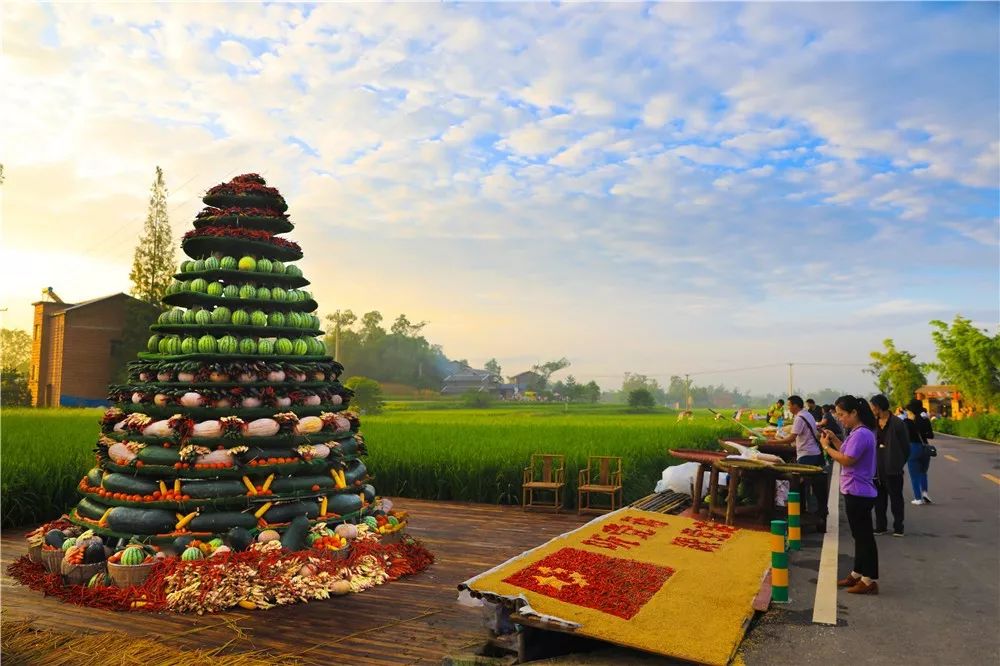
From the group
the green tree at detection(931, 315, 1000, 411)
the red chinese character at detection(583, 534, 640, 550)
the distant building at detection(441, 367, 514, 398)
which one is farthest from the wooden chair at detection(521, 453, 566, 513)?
the distant building at detection(441, 367, 514, 398)

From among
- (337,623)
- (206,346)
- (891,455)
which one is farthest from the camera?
(891,455)

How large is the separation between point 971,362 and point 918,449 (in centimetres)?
4578

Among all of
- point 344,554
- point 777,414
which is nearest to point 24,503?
point 344,554

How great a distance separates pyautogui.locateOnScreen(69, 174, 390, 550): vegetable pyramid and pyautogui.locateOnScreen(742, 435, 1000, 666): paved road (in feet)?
15.9

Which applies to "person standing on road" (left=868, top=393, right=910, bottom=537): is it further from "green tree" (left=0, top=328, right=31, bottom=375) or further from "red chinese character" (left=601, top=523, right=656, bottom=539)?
"green tree" (left=0, top=328, right=31, bottom=375)

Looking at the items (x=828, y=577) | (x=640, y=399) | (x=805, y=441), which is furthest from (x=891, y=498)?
(x=640, y=399)

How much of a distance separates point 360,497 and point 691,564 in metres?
4.16

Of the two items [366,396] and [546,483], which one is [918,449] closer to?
Answer: [546,483]

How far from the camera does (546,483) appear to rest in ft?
41.3

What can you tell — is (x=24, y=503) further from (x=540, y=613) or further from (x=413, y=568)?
(x=540, y=613)

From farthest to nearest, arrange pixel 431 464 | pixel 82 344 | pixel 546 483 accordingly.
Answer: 1. pixel 82 344
2. pixel 431 464
3. pixel 546 483

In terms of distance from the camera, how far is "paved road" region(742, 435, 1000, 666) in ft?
18.7

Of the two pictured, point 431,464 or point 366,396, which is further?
point 366,396

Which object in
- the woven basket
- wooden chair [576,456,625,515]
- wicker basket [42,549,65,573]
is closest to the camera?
the woven basket
